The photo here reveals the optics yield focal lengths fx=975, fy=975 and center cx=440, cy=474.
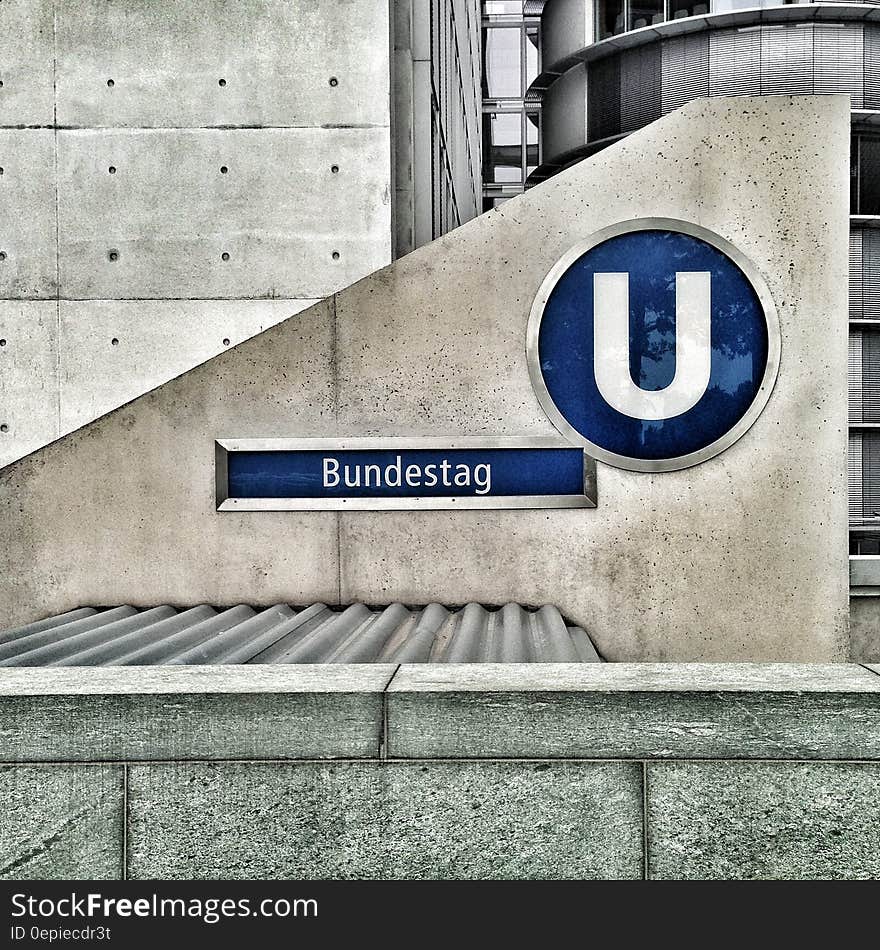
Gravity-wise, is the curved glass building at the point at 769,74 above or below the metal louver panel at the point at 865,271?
above

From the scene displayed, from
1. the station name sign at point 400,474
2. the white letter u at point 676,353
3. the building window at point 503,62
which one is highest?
the building window at point 503,62

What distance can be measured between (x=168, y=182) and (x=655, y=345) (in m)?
5.98

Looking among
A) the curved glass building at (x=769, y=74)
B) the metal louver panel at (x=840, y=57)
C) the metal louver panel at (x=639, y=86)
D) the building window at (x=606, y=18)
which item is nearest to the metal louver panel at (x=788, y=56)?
the curved glass building at (x=769, y=74)

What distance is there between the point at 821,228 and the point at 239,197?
19.5ft

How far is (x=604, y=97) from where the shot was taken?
1788 cm

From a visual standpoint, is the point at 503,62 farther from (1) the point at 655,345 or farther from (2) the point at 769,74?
(1) the point at 655,345

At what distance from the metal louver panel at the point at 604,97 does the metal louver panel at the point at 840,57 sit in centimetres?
337

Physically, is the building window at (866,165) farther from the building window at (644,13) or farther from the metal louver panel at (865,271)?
the building window at (644,13)

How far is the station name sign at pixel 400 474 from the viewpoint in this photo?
6.54 metres

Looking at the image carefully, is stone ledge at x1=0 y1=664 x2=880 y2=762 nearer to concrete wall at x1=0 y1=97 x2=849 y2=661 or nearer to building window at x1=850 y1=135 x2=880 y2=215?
concrete wall at x1=0 y1=97 x2=849 y2=661

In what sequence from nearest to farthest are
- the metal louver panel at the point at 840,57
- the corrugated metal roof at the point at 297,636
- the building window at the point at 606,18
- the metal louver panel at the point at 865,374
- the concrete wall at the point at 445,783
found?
the concrete wall at the point at 445,783
the corrugated metal roof at the point at 297,636
the metal louver panel at the point at 865,374
the metal louver panel at the point at 840,57
the building window at the point at 606,18

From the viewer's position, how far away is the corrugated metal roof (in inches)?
194
